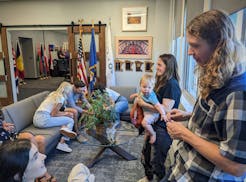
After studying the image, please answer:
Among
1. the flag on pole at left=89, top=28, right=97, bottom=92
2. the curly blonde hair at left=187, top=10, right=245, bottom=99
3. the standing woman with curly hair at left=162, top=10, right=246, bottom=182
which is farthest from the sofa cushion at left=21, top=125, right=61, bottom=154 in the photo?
the curly blonde hair at left=187, top=10, right=245, bottom=99

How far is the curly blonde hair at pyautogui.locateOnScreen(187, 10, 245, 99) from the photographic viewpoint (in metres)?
0.74

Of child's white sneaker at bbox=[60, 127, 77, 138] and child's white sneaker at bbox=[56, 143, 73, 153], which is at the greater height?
child's white sneaker at bbox=[60, 127, 77, 138]

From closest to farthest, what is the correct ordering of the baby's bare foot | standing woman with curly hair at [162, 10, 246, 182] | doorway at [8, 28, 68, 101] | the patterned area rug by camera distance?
standing woman with curly hair at [162, 10, 246, 182], the baby's bare foot, the patterned area rug, doorway at [8, 28, 68, 101]

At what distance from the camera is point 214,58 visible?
30.1 inches

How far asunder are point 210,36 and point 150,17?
4.07 meters

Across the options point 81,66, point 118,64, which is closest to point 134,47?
point 118,64

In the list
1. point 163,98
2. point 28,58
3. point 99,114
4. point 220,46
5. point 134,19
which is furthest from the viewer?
point 28,58

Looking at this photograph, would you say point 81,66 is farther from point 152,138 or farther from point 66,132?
point 152,138

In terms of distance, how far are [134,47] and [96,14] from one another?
3.84 feet

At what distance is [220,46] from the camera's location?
75 centimetres

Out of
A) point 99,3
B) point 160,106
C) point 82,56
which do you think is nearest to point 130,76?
point 82,56

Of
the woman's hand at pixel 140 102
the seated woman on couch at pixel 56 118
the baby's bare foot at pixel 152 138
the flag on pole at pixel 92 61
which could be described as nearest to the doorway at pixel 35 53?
the flag on pole at pixel 92 61

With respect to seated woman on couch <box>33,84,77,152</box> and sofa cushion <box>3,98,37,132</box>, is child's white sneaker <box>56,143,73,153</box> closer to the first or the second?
seated woman on couch <box>33,84,77,152</box>

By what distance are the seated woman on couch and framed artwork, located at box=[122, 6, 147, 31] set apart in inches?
90.1
